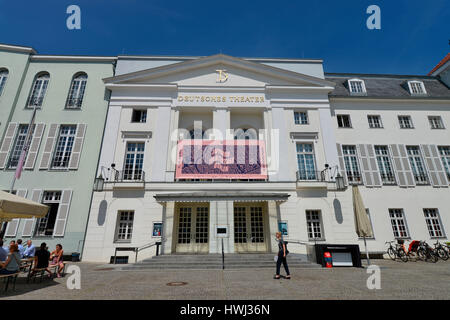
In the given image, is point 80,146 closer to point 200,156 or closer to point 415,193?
point 200,156

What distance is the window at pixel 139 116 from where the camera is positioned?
15.5 m

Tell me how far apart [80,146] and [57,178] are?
7.66 ft

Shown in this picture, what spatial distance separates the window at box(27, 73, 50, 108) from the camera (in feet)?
50.3

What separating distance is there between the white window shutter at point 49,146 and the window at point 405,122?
2467cm

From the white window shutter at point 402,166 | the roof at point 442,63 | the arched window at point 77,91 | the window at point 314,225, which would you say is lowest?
the window at point 314,225

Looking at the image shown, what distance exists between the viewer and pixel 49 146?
46.8 ft

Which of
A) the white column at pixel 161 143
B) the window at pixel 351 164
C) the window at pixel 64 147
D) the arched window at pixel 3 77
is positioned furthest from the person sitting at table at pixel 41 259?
the window at pixel 351 164

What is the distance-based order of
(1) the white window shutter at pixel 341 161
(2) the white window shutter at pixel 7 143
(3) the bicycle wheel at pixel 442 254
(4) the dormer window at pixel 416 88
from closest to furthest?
(3) the bicycle wheel at pixel 442 254, (2) the white window shutter at pixel 7 143, (1) the white window shutter at pixel 341 161, (4) the dormer window at pixel 416 88

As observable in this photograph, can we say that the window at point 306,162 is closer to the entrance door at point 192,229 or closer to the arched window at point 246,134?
the arched window at point 246,134

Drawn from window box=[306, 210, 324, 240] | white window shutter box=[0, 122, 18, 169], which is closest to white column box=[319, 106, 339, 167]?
window box=[306, 210, 324, 240]

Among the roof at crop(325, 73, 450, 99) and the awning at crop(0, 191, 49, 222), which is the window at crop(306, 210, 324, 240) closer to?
the roof at crop(325, 73, 450, 99)

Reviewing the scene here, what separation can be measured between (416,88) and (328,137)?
10306 millimetres

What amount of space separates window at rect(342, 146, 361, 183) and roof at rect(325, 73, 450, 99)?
13.7 ft

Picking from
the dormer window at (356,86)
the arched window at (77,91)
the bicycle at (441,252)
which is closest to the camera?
the bicycle at (441,252)
